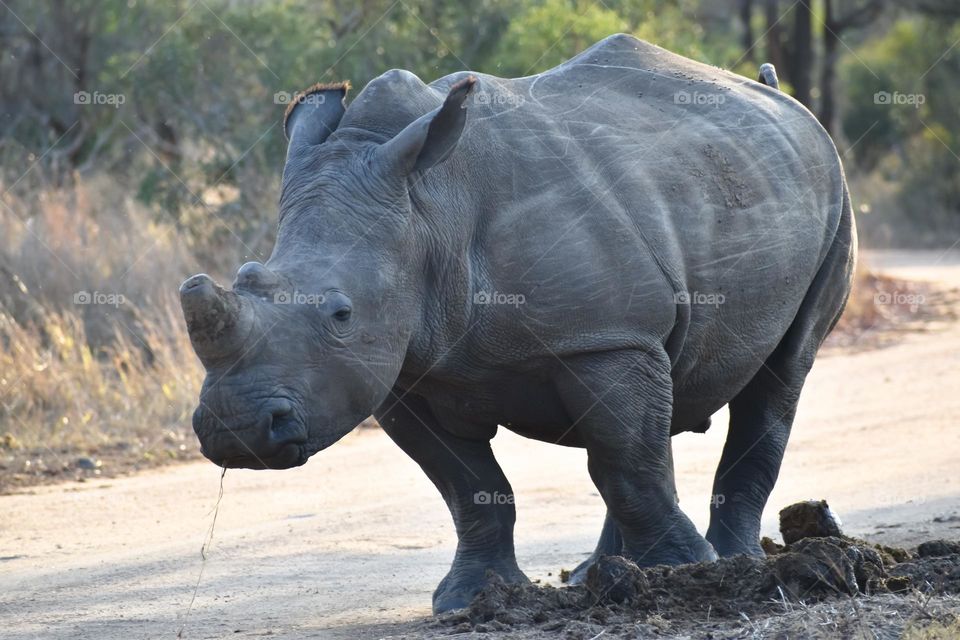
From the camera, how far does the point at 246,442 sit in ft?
14.1

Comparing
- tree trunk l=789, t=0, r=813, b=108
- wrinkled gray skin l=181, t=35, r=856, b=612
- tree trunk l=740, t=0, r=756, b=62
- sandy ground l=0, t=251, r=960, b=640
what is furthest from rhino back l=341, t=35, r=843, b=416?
tree trunk l=740, t=0, r=756, b=62

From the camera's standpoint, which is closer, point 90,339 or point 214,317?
point 214,317

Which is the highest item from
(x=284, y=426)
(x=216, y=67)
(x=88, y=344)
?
(x=216, y=67)

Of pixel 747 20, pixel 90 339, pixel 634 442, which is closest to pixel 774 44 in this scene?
pixel 747 20

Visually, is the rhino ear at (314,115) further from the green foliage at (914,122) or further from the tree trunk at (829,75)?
the tree trunk at (829,75)

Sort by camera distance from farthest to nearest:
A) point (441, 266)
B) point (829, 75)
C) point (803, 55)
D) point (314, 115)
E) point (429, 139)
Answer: point (829, 75) → point (803, 55) → point (314, 115) → point (441, 266) → point (429, 139)

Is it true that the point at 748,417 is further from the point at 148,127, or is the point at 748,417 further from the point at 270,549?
the point at 148,127

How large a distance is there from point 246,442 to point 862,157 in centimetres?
2856

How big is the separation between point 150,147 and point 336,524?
9.19 m

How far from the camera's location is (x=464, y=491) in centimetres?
580

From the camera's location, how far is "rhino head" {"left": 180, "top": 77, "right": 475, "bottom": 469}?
4312 millimetres

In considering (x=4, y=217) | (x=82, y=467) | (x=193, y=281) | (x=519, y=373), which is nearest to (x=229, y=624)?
(x=519, y=373)

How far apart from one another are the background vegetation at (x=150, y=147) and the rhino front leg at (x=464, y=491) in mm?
4008

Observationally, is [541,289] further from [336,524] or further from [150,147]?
[150,147]
